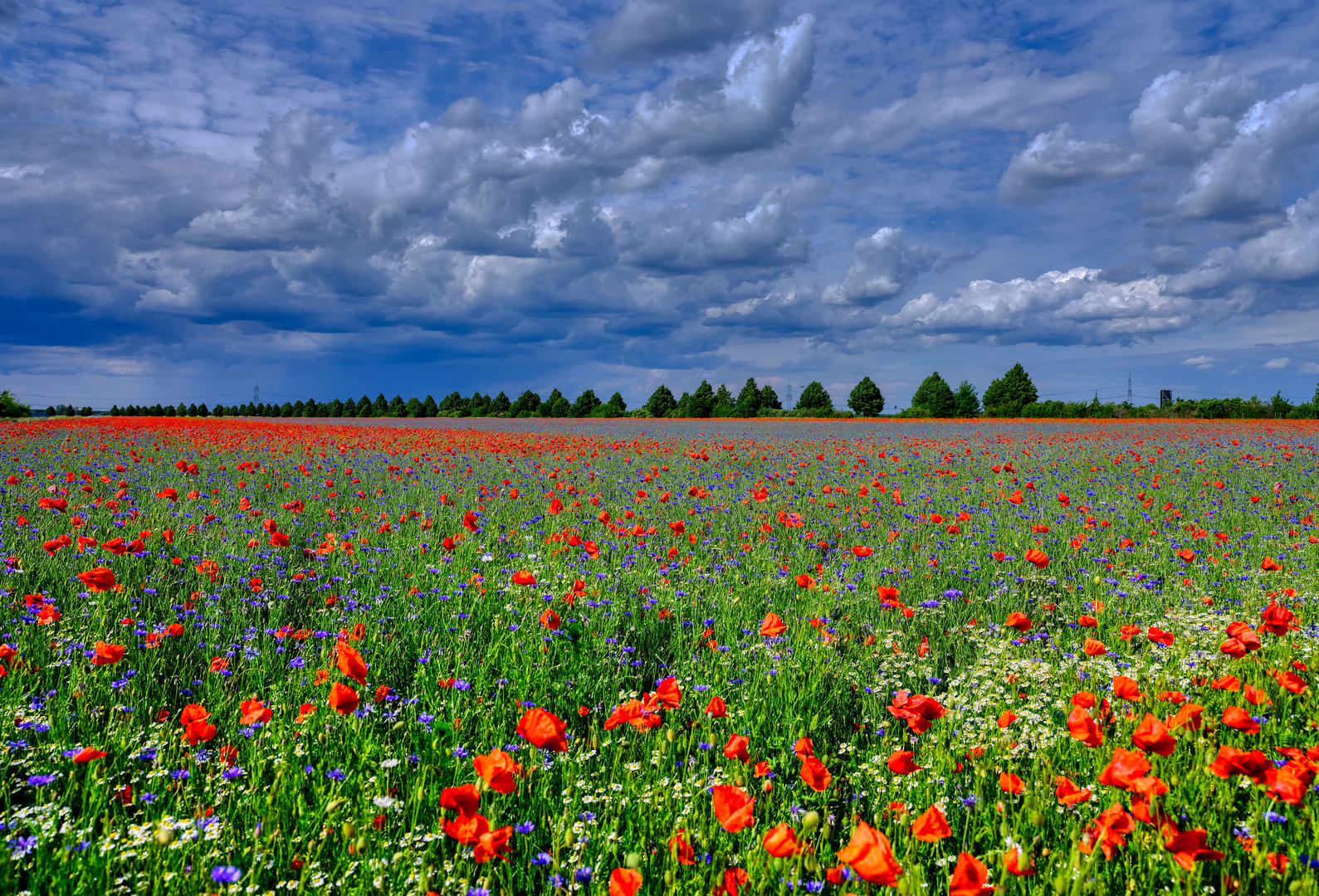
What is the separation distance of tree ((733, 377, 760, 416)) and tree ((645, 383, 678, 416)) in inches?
252

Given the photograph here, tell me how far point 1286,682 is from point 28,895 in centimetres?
415

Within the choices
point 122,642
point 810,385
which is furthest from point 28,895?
point 810,385

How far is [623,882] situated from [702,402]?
63.5m

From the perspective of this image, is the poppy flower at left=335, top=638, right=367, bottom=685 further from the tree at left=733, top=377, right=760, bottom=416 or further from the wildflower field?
the tree at left=733, top=377, right=760, bottom=416

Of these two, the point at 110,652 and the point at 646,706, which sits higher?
the point at 110,652

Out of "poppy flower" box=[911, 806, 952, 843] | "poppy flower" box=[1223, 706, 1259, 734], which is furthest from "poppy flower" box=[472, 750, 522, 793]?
"poppy flower" box=[1223, 706, 1259, 734]

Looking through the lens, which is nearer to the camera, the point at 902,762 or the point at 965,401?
the point at 902,762

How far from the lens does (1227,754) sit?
1.90 meters

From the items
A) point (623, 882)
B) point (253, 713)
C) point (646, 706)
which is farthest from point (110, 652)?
point (623, 882)

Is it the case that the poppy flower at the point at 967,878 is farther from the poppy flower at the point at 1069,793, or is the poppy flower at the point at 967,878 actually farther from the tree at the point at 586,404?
the tree at the point at 586,404

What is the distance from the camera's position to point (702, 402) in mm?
64625

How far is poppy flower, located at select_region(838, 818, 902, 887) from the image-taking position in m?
1.37

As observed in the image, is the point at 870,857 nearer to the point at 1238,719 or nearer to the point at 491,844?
the point at 491,844

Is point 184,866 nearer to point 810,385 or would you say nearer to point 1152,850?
point 1152,850
